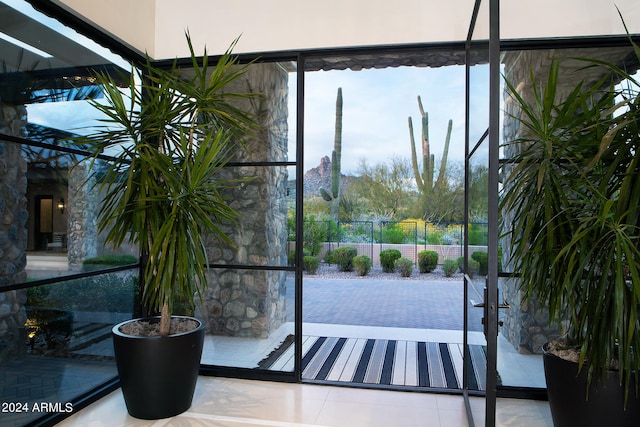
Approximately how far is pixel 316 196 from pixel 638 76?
7.94 meters

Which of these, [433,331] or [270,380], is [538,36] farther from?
[433,331]

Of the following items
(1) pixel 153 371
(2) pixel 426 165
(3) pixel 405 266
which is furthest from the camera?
(3) pixel 405 266

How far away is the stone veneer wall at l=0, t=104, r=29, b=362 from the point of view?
2.34 m

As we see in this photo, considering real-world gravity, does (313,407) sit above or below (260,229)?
below

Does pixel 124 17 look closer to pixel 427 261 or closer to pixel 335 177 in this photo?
pixel 335 177

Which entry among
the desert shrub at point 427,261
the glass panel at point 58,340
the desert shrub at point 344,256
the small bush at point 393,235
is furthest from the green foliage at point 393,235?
the glass panel at point 58,340

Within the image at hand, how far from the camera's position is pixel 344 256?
1075 centimetres

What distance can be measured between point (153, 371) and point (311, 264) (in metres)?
7.78

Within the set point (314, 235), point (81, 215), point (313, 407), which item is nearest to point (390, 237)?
point (314, 235)

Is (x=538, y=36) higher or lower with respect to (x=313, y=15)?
lower

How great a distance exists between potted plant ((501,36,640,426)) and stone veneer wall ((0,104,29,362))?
2.61 m

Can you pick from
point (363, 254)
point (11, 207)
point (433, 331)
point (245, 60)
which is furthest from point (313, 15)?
point (363, 254)

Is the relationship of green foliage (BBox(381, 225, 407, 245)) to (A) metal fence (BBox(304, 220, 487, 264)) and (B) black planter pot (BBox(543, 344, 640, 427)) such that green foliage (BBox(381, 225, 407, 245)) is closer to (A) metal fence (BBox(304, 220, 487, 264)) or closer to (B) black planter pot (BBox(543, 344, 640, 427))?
(A) metal fence (BBox(304, 220, 487, 264))

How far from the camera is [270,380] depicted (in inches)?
Answer: 133
